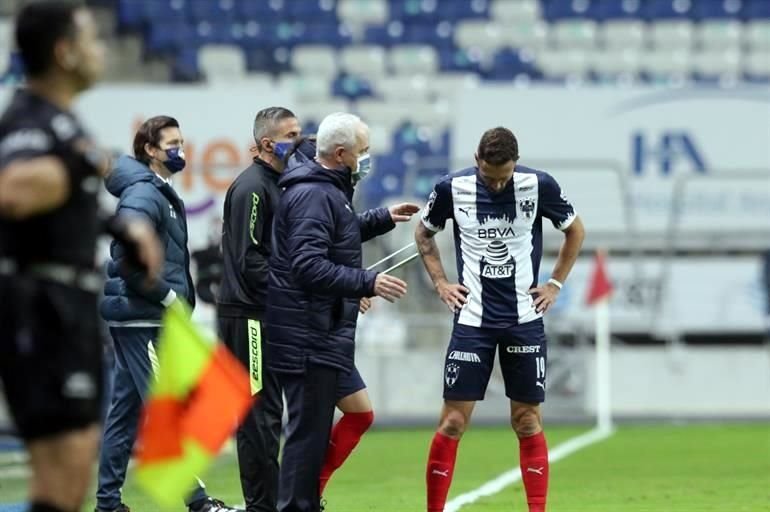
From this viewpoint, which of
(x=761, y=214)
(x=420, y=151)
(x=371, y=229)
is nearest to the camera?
(x=371, y=229)

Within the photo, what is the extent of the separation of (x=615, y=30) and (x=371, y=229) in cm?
1646

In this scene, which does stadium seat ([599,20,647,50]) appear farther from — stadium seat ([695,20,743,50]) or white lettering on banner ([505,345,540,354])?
white lettering on banner ([505,345,540,354])

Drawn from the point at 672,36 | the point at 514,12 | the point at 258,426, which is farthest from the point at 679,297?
the point at 258,426

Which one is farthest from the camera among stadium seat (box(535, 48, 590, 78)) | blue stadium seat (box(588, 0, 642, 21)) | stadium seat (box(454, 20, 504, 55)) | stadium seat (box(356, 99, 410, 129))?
blue stadium seat (box(588, 0, 642, 21))

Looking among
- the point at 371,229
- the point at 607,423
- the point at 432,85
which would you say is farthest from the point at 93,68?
the point at 432,85

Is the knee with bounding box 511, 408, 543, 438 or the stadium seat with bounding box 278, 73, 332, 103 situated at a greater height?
the stadium seat with bounding box 278, 73, 332, 103

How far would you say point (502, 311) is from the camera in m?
9.29

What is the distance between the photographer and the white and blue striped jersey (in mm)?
9297

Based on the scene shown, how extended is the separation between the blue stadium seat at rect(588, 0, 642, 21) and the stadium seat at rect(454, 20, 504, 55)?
4.73 ft

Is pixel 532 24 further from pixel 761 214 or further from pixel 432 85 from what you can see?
pixel 761 214

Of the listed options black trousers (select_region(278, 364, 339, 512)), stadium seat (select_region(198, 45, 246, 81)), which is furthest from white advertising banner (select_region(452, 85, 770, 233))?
black trousers (select_region(278, 364, 339, 512))

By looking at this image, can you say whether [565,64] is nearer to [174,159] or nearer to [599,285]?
[599,285]

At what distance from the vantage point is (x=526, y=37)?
2519 centimetres

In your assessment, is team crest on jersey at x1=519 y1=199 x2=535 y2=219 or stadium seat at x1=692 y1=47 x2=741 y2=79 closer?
team crest on jersey at x1=519 y1=199 x2=535 y2=219
